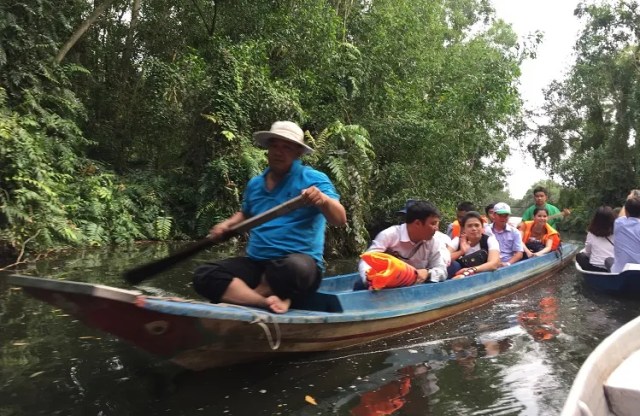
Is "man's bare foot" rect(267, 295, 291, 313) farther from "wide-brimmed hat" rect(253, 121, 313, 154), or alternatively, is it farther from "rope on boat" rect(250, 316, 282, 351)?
"wide-brimmed hat" rect(253, 121, 313, 154)

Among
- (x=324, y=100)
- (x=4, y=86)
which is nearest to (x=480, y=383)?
(x=4, y=86)

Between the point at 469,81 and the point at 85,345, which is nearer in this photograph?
the point at 85,345

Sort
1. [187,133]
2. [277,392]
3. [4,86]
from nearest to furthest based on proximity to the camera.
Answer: [277,392] → [4,86] → [187,133]

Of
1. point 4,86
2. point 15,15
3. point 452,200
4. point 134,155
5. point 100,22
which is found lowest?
point 452,200

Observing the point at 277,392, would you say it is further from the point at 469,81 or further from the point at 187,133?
the point at 469,81

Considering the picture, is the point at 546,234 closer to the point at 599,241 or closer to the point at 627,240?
the point at 599,241

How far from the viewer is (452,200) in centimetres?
1325

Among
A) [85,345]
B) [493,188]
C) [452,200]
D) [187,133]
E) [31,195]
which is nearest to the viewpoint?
[85,345]

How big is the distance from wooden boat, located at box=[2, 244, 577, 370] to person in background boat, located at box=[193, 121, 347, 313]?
229 millimetres

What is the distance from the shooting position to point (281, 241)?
3588 mm

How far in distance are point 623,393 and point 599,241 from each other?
19.5ft

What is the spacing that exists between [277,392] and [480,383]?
1.36 metres

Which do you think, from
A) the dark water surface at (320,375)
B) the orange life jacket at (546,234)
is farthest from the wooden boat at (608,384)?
the orange life jacket at (546,234)

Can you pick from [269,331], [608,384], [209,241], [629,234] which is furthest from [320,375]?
[629,234]
